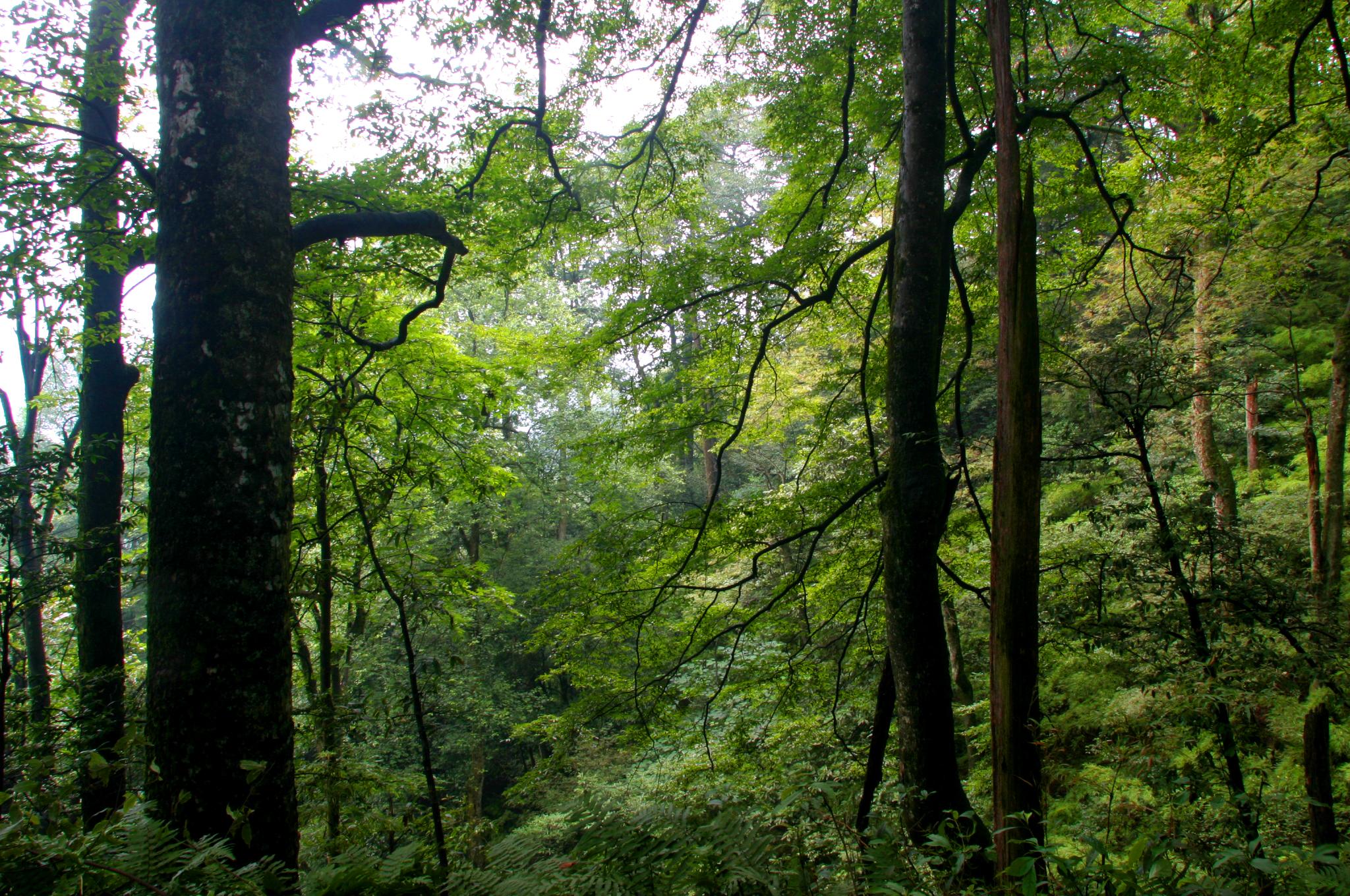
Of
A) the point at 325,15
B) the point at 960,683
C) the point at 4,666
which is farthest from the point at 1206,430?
the point at 4,666

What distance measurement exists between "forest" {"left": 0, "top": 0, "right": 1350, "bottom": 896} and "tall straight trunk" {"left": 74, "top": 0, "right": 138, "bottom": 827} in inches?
1.7

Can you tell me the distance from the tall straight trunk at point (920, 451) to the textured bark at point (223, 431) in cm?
253

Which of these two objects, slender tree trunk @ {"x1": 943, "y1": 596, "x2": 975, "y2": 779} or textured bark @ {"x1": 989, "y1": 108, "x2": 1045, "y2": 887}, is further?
slender tree trunk @ {"x1": 943, "y1": 596, "x2": 975, "y2": 779}

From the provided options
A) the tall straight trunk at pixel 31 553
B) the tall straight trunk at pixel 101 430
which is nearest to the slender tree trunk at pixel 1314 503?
the tall straight trunk at pixel 101 430

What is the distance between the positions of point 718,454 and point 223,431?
2.87 m

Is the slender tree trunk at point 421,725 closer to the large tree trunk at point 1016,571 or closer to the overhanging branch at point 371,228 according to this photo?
the overhanging branch at point 371,228

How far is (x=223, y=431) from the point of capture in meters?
2.11

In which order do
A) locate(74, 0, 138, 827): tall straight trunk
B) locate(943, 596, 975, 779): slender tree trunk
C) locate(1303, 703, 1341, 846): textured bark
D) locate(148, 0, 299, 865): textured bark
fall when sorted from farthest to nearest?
locate(943, 596, 975, 779): slender tree trunk
locate(74, 0, 138, 827): tall straight trunk
locate(1303, 703, 1341, 846): textured bark
locate(148, 0, 299, 865): textured bark

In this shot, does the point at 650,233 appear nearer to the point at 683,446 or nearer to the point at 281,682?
the point at 683,446

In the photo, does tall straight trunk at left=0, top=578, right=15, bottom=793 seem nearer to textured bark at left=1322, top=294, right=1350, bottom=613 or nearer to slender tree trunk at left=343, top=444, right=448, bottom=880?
slender tree trunk at left=343, top=444, right=448, bottom=880

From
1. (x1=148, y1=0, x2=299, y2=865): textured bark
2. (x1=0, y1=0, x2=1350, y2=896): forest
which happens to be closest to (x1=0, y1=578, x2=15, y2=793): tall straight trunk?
(x1=0, y1=0, x2=1350, y2=896): forest

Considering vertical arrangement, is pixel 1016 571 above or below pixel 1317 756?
above

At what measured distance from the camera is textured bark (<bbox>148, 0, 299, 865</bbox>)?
6.26 feet

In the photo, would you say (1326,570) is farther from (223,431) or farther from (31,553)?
(31,553)
